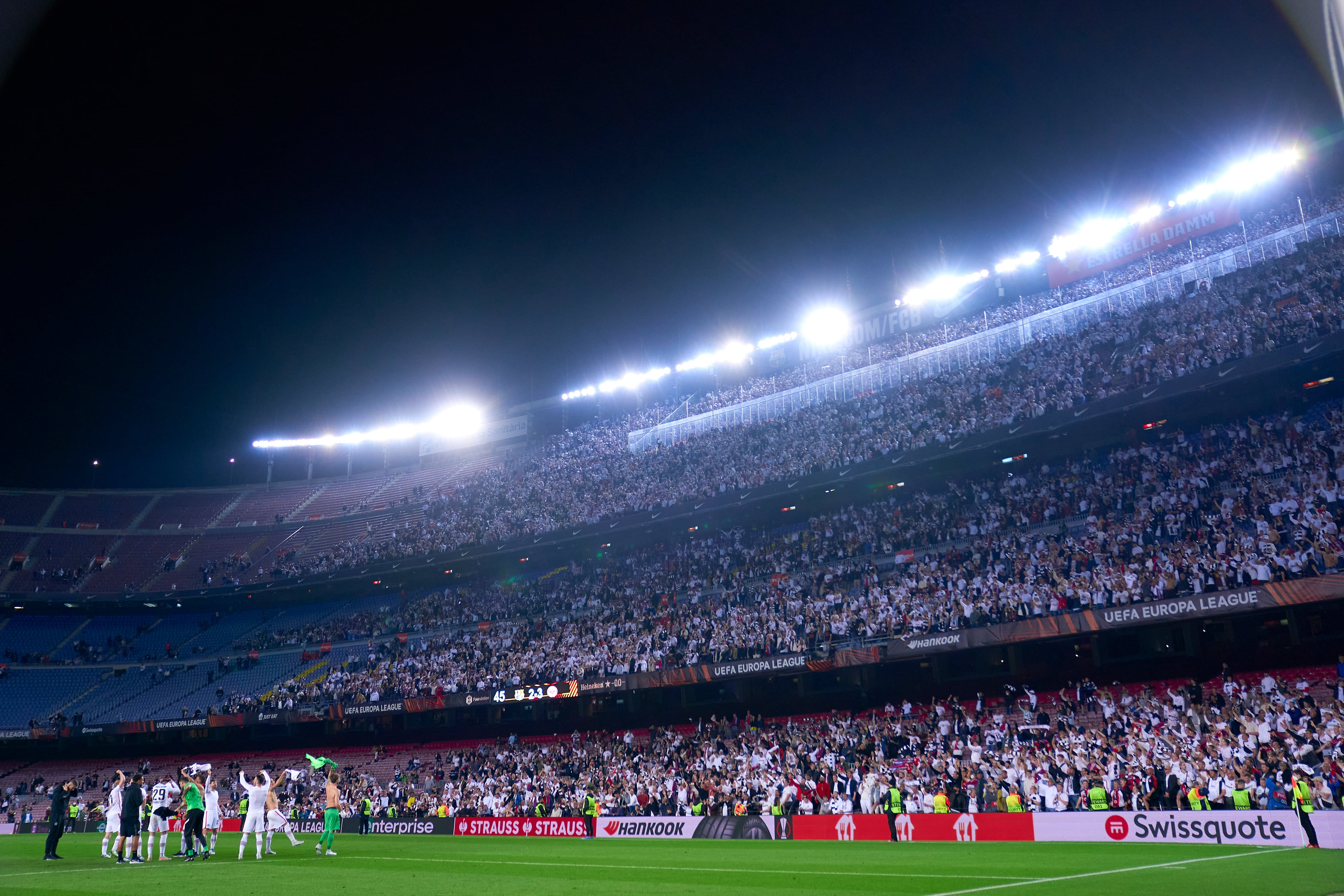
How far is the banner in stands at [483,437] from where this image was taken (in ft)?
209

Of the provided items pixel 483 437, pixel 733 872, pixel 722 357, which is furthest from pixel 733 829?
pixel 483 437

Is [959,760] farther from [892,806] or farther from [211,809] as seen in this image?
[211,809]

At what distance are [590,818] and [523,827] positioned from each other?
3307 millimetres

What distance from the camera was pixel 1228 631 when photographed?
85.6 ft

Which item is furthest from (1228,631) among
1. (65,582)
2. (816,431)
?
(65,582)

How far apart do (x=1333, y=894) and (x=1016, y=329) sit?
35.9m

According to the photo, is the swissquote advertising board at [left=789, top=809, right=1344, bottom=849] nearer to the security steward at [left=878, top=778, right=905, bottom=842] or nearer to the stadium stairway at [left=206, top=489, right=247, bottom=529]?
the security steward at [left=878, top=778, right=905, bottom=842]

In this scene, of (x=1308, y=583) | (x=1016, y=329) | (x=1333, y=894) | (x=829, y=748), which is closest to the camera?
(x=1333, y=894)

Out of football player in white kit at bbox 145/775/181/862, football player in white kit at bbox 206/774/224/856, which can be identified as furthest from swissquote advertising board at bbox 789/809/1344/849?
football player in white kit at bbox 145/775/181/862

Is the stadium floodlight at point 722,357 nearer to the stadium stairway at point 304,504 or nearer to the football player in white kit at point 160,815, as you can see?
the stadium stairway at point 304,504

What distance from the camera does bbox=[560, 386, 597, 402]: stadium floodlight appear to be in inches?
2402

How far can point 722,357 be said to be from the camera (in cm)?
5512

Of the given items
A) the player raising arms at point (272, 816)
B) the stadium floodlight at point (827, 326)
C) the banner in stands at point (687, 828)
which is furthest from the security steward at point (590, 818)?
the stadium floodlight at point (827, 326)

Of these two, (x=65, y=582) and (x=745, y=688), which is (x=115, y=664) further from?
(x=745, y=688)
